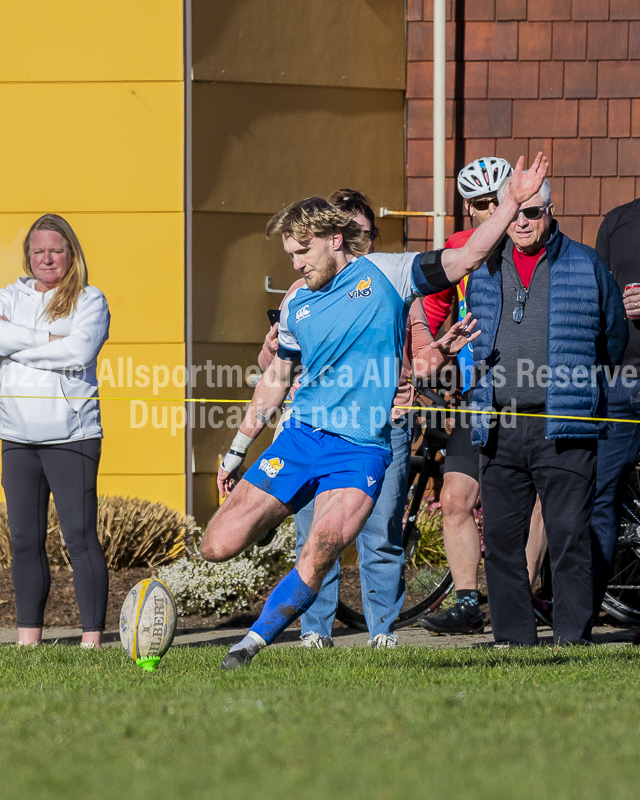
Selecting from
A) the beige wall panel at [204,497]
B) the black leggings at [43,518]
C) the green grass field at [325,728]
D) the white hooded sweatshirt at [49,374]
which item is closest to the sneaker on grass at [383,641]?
the green grass field at [325,728]

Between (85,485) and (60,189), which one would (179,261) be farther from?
(85,485)

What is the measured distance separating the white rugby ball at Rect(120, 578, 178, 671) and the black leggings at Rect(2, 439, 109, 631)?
1.34m

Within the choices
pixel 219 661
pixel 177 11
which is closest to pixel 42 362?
pixel 219 661

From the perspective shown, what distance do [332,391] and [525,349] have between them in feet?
4.36

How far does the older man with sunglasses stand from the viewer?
5598 mm

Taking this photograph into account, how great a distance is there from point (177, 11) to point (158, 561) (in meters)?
3.99

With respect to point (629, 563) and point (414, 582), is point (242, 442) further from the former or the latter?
point (629, 563)

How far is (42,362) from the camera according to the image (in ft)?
19.6

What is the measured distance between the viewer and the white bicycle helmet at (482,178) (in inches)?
240

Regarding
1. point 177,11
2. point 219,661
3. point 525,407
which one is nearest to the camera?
point 219,661

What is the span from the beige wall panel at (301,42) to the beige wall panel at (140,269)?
3.93 feet

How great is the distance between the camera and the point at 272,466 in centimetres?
474

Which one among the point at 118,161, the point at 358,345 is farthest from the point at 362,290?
the point at 118,161

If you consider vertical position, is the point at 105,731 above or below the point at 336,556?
below
